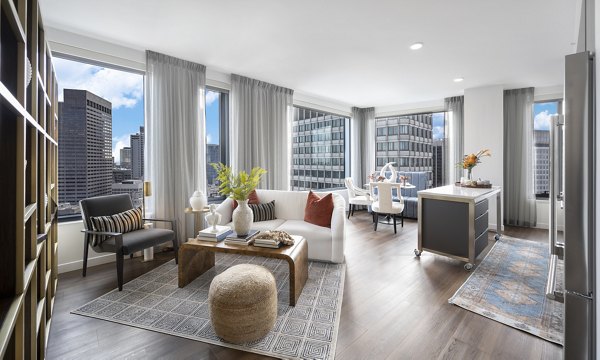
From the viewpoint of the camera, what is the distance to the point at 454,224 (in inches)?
129

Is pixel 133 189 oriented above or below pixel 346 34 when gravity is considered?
below

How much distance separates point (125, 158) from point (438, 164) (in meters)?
5.93

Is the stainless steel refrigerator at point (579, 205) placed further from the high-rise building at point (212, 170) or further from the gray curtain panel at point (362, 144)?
the gray curtain panel at point (362, 144)

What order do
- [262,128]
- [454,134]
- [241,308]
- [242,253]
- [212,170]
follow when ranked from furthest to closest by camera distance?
1. [454,134]
2. [262,128]
3. [212,170]
4. [242,253]
5. [241,308]

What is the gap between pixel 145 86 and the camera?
3621 mm

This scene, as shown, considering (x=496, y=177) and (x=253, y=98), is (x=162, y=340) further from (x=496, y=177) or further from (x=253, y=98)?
(x=496, y=177)

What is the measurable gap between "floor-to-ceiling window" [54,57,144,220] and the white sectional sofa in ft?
4.60

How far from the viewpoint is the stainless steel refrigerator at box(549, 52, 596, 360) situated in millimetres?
861

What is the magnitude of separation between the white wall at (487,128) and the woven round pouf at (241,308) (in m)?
4.69

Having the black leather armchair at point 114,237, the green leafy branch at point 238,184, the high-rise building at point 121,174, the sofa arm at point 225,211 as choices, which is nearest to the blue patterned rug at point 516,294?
the green leafy branch at point 238,184

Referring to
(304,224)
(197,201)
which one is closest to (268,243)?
(304,224)

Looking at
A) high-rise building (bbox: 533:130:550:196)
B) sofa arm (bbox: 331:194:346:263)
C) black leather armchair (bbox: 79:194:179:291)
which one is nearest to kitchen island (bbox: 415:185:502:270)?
sofa arm (bbox: 331:194:346:263)

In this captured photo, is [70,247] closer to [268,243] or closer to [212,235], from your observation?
[212,235]

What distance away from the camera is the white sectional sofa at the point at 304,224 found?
326 cm
